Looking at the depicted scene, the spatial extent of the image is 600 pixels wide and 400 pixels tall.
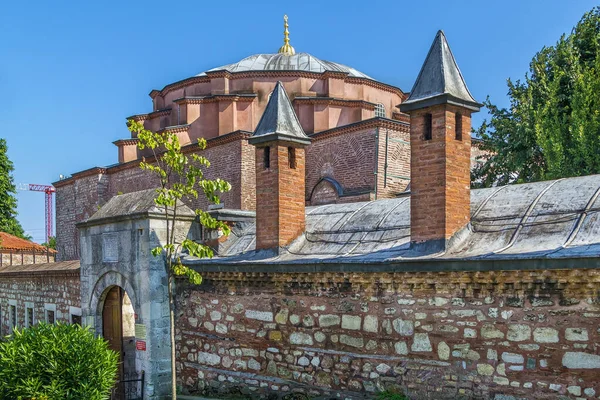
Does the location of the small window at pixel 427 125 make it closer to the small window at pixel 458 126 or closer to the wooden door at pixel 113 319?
the small window at pixel 458 126

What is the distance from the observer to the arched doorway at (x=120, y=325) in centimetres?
1121

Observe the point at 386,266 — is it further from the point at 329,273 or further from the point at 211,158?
the point at 211,158

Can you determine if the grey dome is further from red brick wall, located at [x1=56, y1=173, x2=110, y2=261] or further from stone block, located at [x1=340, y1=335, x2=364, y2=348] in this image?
stone block, located at [x1=340, y1=335, x2=364, y2=348]

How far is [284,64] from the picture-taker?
76.9 ft

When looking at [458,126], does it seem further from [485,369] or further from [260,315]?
[260,315]

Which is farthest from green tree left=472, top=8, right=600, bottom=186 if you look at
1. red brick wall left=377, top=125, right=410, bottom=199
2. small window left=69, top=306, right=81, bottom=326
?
small window left=69, top=306, right=81, bottom=326

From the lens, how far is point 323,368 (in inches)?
308

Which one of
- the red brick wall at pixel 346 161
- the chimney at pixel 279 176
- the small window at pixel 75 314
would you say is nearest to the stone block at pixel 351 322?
the chimney at pixel 279 176

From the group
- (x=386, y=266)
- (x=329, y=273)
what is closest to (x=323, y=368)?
(x=329, y=273)

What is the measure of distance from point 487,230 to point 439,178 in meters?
0.82

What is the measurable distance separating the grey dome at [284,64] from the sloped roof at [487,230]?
46.7 ft

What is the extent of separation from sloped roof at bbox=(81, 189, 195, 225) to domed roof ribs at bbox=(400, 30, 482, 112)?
4487 millimetres

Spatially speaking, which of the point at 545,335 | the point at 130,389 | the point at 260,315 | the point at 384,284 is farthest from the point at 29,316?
the point at 545,335

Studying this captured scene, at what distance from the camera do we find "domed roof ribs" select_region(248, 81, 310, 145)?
30.2 feet
